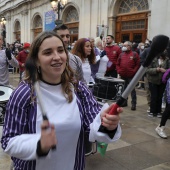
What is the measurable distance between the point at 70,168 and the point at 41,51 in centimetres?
76

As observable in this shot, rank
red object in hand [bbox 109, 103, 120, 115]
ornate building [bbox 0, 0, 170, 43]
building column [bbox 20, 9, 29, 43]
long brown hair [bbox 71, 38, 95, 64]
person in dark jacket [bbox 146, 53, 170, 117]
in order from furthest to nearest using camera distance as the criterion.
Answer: building column [bbox 20, 9, 29, 43], ornate building [bbox 0, 0, 170, 43], person in dark jacket [bbox 146, 53, 170, 117], long brown hair [bbox 71, 38, 95, 64], red object in hand [bbox 109, 103, 120, 115]

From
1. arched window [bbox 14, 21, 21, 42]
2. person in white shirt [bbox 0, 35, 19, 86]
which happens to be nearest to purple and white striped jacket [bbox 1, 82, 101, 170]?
person in white shirt [bbox 0, 35, 19, 86]

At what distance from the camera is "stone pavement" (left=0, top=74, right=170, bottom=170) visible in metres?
3.54

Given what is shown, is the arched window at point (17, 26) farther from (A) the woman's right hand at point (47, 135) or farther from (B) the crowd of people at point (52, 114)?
(A) the woman's right hand at point (47, 135)

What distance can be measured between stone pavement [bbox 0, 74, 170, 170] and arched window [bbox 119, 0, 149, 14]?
32.4 feet

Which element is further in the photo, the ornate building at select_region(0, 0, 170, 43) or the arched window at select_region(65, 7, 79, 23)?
the arched window at select_region(65, 7, 79, 23)

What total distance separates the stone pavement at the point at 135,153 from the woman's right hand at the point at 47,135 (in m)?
2.48

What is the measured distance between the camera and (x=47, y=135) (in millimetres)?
1082

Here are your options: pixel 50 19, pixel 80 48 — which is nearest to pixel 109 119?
pixel 80 48

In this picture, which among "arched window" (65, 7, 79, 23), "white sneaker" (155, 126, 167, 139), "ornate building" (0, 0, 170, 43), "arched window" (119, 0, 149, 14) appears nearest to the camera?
"white sneaker" (155, 126, 167, 139)

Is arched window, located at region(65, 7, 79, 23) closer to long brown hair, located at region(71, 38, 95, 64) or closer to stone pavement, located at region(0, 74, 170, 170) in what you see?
stone pavement, located at region(0, 74, 170, 170)

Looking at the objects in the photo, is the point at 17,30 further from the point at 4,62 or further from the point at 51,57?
the point at 51,57

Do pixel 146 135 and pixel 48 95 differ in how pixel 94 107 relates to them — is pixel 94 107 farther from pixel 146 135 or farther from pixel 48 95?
pixel 146 135

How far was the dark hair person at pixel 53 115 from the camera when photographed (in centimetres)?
146
